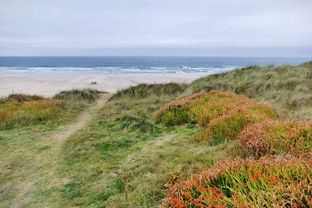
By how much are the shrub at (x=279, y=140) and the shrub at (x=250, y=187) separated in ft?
3.35

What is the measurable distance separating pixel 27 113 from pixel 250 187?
12158 millimetres

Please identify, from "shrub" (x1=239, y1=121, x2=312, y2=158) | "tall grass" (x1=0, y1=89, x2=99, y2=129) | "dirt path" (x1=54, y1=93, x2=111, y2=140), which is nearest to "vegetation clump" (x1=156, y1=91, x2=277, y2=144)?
"shrub" (x1=239, y1=121, x2=312, y2=158)

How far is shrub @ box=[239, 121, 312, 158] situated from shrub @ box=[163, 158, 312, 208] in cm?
102

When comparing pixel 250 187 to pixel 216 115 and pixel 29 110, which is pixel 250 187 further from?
pixel 29 110

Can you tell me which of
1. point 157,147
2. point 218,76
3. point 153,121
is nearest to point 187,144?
point 157,147

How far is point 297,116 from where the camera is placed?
871cm

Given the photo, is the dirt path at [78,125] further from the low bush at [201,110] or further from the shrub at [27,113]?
the low bush at [201,110]

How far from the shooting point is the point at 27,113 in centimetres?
1263

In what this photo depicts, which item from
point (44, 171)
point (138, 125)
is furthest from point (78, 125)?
point (44, 171)

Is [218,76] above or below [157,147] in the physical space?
above

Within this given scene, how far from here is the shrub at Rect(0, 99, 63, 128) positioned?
465 inches

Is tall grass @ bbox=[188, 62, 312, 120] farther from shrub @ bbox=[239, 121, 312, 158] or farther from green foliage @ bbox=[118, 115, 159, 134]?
green foliage @ bbox=[118, 115, 159, 134]

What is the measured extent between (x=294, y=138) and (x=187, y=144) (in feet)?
9.79

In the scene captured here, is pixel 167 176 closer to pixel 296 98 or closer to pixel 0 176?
pixel 0 176
